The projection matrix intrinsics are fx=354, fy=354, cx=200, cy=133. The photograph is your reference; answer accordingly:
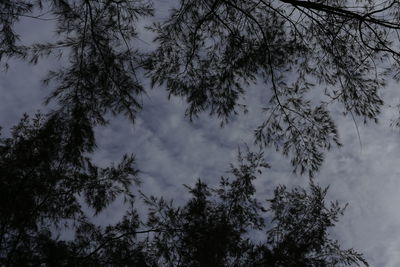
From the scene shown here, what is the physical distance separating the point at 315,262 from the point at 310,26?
8.92 ft

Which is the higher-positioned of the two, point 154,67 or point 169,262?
point 154,67

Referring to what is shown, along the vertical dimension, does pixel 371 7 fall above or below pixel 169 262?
above

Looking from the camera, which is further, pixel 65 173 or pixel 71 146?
pixel 65 173

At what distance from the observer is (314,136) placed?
13.0 feet

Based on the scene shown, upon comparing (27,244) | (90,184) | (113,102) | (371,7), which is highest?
(371,7)

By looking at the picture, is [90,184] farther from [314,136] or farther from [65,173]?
[314,136]

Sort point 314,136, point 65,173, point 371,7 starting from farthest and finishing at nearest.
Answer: point 65,173
point 314,136
point 371,7

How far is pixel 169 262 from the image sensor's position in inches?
161

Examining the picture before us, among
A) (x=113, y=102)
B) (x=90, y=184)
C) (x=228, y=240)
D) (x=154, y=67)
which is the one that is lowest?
(x=228, y=240)

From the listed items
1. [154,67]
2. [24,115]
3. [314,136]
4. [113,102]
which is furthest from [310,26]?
[24,115]

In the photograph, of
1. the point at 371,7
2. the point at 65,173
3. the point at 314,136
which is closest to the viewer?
the point at 371,7

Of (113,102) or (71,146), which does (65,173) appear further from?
(113,102)

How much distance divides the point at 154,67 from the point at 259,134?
4.66 feet

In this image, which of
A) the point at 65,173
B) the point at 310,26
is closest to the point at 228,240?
the point at 65,173
